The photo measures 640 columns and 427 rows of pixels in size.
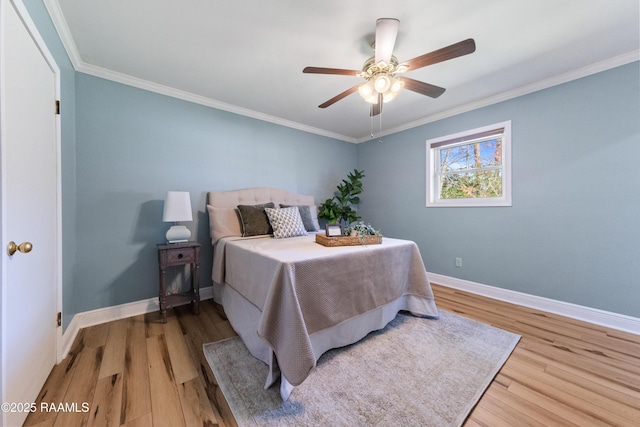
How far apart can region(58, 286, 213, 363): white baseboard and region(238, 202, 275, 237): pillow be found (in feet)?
4.02

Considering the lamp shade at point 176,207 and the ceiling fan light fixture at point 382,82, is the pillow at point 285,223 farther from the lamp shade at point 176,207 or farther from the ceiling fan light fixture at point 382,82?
the ceiling fan light fixture at point 382,82

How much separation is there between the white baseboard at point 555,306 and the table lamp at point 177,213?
3466 millimetres

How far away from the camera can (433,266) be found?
11.5ft

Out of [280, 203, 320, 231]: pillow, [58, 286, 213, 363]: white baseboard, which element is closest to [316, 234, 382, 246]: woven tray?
[280, 203, 320, 231]: pillow

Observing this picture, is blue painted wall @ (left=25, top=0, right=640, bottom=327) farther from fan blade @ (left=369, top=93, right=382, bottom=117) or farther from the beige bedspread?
fan blade @ (left=369, top=93, right=382, bottom=117)

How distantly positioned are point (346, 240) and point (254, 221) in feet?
4.11

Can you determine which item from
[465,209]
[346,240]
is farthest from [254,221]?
[465,209]

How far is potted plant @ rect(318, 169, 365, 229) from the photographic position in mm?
3941

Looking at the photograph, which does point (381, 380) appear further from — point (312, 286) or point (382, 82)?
point (382, 82)

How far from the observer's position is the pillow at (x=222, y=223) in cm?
270

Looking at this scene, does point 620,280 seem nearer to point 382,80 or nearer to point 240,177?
point 382,80

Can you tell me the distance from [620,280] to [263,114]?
4328 millimetres

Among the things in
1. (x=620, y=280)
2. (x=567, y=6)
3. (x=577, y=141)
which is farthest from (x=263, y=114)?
(x=620, y=280)

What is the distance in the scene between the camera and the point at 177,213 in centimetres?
234
